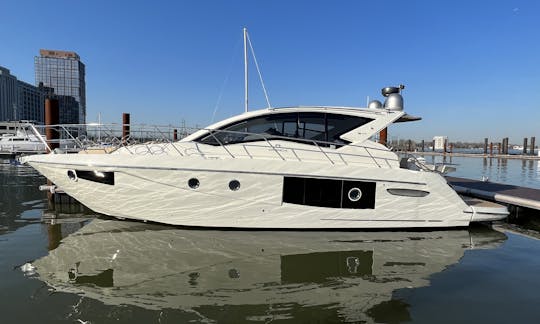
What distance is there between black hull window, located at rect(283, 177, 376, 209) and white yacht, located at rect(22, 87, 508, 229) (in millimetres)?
22

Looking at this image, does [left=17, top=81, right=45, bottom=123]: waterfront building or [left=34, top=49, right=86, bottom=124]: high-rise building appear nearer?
[left=17, top=81, right=45, bottom=123]: waterfront building

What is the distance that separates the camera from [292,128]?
7.16 m

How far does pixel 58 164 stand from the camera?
6641mm

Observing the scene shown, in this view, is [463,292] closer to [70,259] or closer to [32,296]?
[32,296]

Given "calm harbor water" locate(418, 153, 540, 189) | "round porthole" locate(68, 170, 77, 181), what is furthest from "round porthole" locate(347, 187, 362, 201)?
"round porthole" locate(68, 170, 77, 181)

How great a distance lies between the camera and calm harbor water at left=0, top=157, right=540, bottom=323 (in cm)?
374

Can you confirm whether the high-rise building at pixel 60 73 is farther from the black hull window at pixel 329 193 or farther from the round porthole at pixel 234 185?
the black hull window at pixel 329 193

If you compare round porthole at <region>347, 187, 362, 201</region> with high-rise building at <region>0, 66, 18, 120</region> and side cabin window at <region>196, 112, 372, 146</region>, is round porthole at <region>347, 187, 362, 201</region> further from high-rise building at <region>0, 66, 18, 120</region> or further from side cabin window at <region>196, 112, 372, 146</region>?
high-rise building at <region>0, 66, 18, 120</region>

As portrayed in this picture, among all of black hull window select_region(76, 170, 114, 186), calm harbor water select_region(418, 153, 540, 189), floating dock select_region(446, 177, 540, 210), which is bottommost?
calm harbor water select_region(418, 153, 540, 189)

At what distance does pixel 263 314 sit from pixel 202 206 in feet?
11.0

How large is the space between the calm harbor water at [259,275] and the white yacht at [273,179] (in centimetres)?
42

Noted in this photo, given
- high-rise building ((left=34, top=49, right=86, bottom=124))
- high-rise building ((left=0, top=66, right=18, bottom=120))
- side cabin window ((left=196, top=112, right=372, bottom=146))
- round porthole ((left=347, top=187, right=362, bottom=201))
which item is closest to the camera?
round porthole ((left=347, top=187, right=362, bottom=201))

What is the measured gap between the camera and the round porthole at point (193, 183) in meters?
6.48

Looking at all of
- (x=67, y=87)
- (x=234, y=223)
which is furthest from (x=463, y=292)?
(x=67, y=87)
